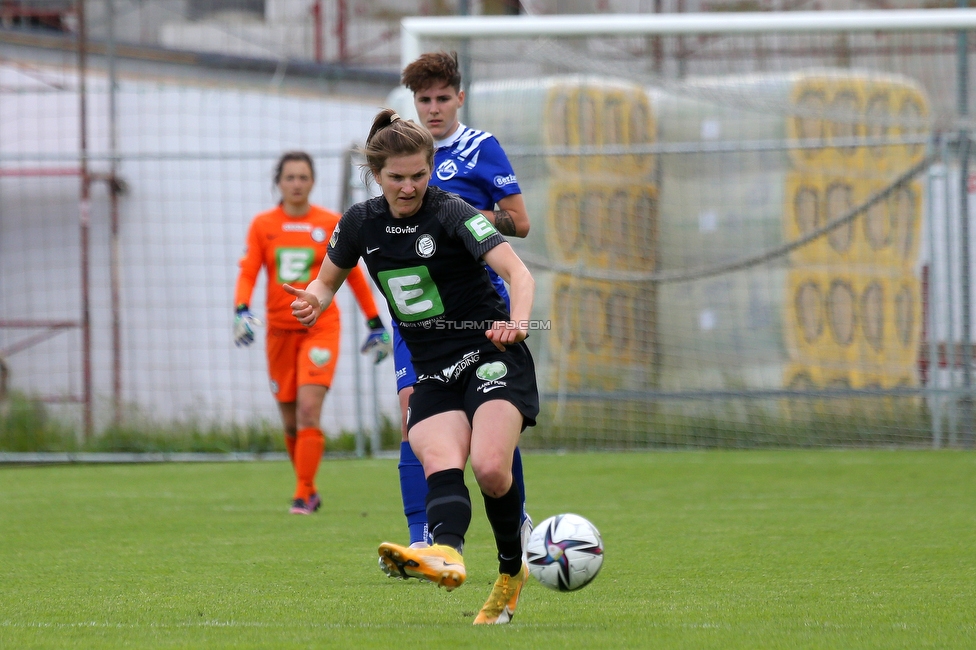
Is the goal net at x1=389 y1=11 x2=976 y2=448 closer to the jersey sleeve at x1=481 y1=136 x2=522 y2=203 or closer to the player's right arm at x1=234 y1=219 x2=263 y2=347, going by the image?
the player's right arm at x1=234 y1=219 x2=263 y2=347

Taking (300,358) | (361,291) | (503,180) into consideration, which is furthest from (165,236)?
(503,180)

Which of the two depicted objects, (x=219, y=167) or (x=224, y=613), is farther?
(x=219, y=167)

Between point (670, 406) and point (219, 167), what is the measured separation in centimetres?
503

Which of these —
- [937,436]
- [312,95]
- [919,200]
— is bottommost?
[937,436]

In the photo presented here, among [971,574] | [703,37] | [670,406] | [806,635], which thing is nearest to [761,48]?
[703,37]

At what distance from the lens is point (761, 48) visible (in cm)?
1181

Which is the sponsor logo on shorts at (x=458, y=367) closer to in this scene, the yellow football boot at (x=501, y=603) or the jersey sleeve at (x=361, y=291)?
the yellow football boot at (x=501, y=603)

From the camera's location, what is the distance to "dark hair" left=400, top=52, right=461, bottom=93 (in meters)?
5.37

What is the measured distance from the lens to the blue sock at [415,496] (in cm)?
539

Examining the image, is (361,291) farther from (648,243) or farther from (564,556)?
(648,243)

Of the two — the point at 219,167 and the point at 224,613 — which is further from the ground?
the point at 219,167

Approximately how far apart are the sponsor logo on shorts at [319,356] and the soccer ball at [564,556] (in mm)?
3782

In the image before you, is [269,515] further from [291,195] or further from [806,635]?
[806,635]

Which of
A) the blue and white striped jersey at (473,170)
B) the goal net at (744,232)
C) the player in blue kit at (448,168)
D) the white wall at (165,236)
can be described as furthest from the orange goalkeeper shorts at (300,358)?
the white wall at (165,236)
